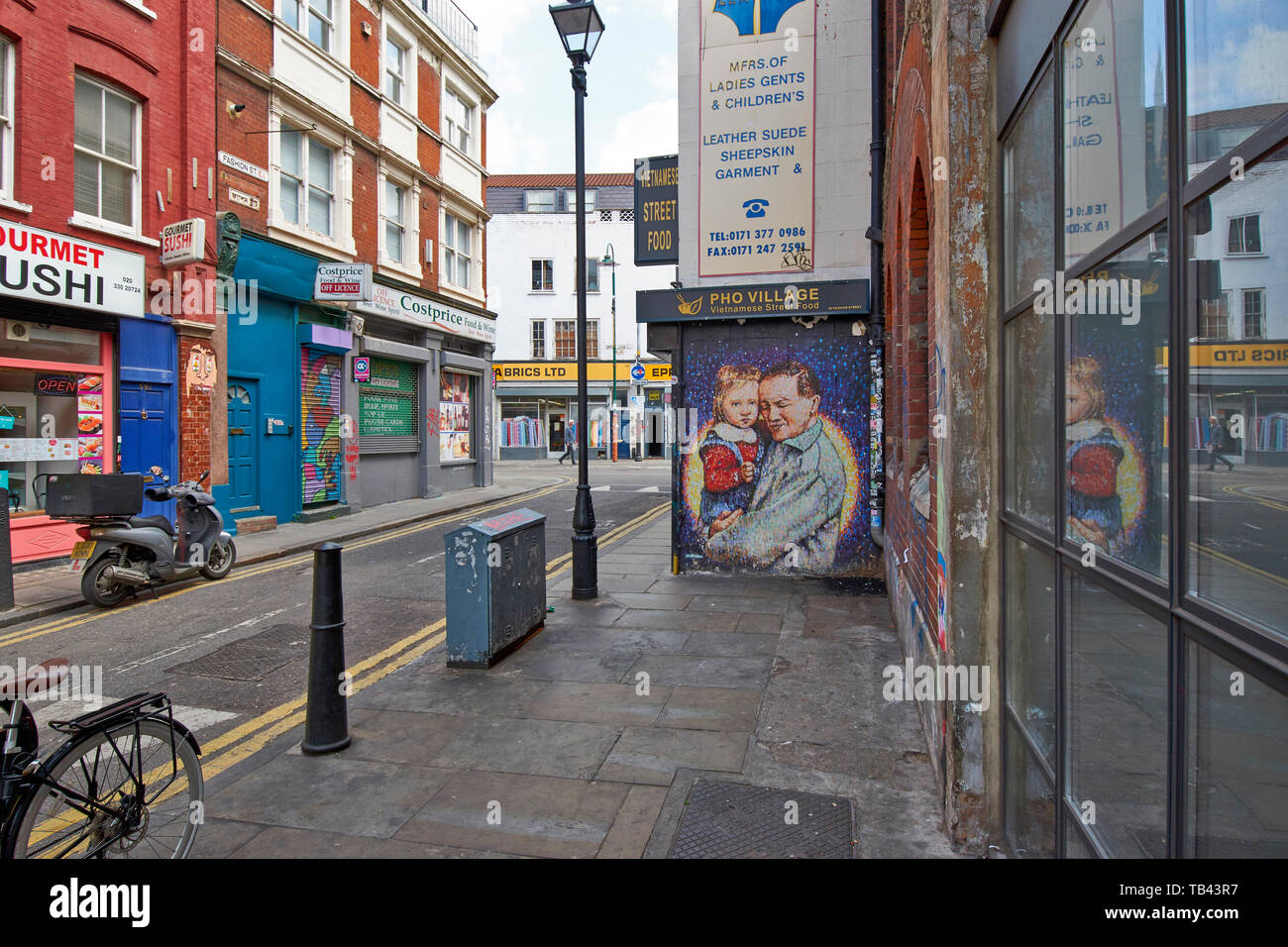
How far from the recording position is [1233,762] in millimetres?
1539

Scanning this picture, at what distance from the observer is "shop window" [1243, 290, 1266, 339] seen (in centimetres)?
135

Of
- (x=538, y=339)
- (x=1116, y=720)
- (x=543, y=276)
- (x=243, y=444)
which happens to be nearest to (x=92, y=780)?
(x=1116, y=720)

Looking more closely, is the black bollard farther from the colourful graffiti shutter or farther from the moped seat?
the colourful graffiti shutter

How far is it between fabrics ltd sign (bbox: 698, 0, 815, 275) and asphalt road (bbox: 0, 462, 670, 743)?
5425 mm

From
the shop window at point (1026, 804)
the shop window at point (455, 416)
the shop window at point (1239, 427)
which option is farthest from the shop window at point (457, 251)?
the shop window at point (1239, 427)

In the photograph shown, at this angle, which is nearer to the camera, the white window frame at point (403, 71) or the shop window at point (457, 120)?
the white window frame at point (403, 71)

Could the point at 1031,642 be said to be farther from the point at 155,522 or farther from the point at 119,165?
the point at 119,165

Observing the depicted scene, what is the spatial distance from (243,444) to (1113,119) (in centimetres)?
1443

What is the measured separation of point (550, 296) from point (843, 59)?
32555 millimetres

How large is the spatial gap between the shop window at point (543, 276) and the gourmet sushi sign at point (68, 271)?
97.8 feet

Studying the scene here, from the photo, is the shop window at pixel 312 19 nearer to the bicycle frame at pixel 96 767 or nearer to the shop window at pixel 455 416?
the shop window at pixel 455 416

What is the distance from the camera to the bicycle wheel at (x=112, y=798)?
2781mm

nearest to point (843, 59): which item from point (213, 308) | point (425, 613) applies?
point (425, 613)
